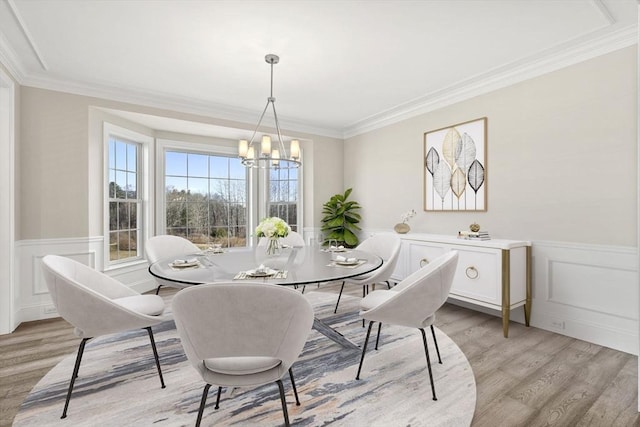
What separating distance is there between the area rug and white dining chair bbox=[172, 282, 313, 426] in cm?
58

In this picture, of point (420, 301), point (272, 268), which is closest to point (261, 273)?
point (272, 268)

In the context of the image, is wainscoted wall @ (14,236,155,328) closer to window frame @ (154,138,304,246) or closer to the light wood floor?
the light wood floor

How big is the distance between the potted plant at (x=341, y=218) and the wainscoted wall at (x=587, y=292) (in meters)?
2.65

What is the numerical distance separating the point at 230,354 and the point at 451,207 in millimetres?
3300

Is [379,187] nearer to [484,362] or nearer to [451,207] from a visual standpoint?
[451,207]

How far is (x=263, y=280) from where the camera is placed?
187cm

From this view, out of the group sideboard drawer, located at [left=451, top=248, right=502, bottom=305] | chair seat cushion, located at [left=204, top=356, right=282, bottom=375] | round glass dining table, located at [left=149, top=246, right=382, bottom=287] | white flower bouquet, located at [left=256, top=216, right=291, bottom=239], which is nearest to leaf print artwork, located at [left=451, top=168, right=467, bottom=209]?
sideboard drawer, located at [left=451, top=248, right=502, bottom=305]

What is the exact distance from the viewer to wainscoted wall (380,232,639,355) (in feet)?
8.39

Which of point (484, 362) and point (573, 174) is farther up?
point (573, 174)

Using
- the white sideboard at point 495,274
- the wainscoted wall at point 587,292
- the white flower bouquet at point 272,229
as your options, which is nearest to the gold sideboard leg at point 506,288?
the white sideboard at point 495,274

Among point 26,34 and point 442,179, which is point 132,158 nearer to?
point 26,34

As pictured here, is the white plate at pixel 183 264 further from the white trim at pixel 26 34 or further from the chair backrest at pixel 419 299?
the white trim at pixel 26 34

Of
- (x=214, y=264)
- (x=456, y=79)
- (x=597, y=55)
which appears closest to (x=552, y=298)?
(x=597, y=55)

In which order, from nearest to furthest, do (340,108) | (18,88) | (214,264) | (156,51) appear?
(214,264)
(156,51)
(18,88)
(340,108)
